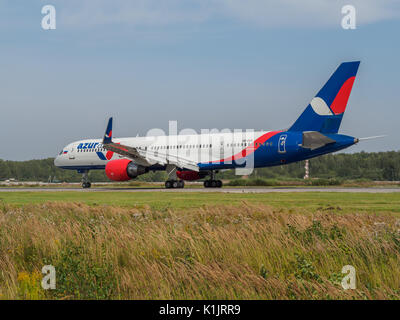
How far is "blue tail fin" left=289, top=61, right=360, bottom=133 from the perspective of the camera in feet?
98.0

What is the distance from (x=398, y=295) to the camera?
618 cm

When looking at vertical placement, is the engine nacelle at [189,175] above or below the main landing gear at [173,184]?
above

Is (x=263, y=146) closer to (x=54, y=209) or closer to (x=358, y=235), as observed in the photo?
(x=54, y=209)

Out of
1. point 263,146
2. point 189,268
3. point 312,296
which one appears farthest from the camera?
point 263,146

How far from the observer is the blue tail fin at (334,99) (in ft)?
98.0

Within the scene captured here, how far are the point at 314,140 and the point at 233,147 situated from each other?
5385 mm

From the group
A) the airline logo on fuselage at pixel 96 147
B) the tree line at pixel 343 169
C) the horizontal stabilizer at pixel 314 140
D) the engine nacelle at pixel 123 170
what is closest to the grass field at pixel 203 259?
the horizontal stabilizer at pixel 314 140

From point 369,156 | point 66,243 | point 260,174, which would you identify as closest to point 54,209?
point 66,243

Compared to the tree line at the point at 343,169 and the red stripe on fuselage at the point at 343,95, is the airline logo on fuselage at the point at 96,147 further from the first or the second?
the red stripe on fuselage at the point at 343,95

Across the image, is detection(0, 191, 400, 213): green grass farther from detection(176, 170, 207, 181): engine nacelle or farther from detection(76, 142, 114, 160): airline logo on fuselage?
detection(76, 142, 114, 160): airline logo on fuselage

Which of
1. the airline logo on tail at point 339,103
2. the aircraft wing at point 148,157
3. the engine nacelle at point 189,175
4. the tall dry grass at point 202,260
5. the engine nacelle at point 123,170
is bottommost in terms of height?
the tall dry grass at point 202,260

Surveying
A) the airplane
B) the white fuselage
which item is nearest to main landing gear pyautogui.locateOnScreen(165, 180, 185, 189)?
the airplane

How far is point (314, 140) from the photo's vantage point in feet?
98.3

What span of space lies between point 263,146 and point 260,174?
12.0 meters
